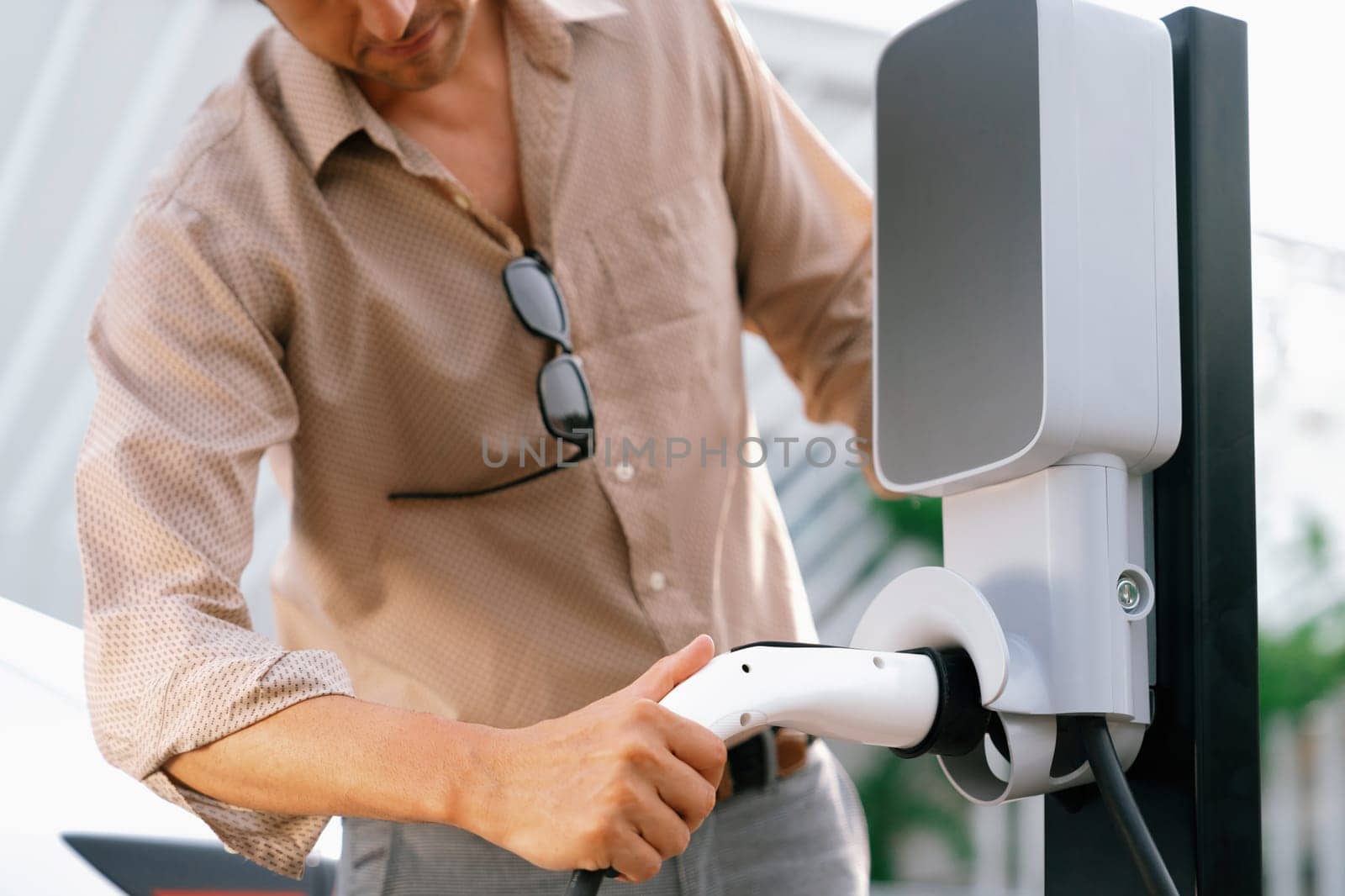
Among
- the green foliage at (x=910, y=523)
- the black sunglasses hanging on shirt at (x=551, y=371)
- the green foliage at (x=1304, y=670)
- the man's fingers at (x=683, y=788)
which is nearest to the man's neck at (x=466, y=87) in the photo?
the black sunglasses hanging on shirt at (x=551, y=371)

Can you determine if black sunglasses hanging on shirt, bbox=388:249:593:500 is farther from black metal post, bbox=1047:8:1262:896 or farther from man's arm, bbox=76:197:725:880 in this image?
black metal post, bbox=1047:8:1262:896

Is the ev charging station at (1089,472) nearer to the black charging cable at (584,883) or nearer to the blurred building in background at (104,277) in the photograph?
the black charging cable at (584,883)

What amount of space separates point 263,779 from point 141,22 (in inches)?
110

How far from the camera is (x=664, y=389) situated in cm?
114

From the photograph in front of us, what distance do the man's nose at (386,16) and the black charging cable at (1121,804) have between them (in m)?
0.72

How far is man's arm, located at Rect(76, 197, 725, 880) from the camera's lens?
0.66m

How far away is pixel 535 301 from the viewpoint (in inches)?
41.9

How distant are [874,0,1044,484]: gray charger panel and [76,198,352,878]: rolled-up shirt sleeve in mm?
398

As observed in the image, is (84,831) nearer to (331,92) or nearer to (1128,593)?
(331,92)

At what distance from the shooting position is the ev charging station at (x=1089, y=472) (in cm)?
69

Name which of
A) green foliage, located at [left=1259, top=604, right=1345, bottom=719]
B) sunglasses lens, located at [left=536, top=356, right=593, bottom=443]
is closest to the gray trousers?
sunglasses lens, located at [left=536, top=356, right=593, bottom=443]

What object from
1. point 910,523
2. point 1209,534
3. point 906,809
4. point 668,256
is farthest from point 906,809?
point 1209,534

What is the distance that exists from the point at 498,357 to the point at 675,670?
49cm

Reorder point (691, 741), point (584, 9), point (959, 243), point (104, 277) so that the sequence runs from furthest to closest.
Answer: point (104, 277), point (584, 9), point (959, 243), point (691, 741)
